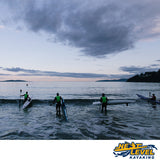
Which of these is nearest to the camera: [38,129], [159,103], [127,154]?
[127,154]

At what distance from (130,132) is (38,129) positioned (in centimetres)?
682

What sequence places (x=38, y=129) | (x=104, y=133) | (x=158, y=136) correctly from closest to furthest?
(x=158, y=136), (x=104, y=133), (x=38, y=129)

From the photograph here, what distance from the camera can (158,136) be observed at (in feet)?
25.6

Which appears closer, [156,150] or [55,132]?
[156,150]

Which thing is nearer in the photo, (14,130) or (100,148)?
(100,148)

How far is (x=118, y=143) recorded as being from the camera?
6391mm

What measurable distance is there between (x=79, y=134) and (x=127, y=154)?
11.0ft

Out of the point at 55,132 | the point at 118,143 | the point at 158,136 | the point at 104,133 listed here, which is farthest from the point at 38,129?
the point at 158,136

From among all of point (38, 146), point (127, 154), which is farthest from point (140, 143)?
point (38, 146)

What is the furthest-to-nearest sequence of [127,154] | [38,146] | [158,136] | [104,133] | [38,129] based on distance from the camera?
[38,129]
[104,133]
[158,136]
[38,146]
[127,154]

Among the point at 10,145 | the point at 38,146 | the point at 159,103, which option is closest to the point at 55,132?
the point at 38,146

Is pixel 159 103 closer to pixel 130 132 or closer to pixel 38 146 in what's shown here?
pixel 130 132

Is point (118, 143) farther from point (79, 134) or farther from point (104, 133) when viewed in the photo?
point (79, 134)

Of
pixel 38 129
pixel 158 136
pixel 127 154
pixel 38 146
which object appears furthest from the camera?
pixel 38 129
